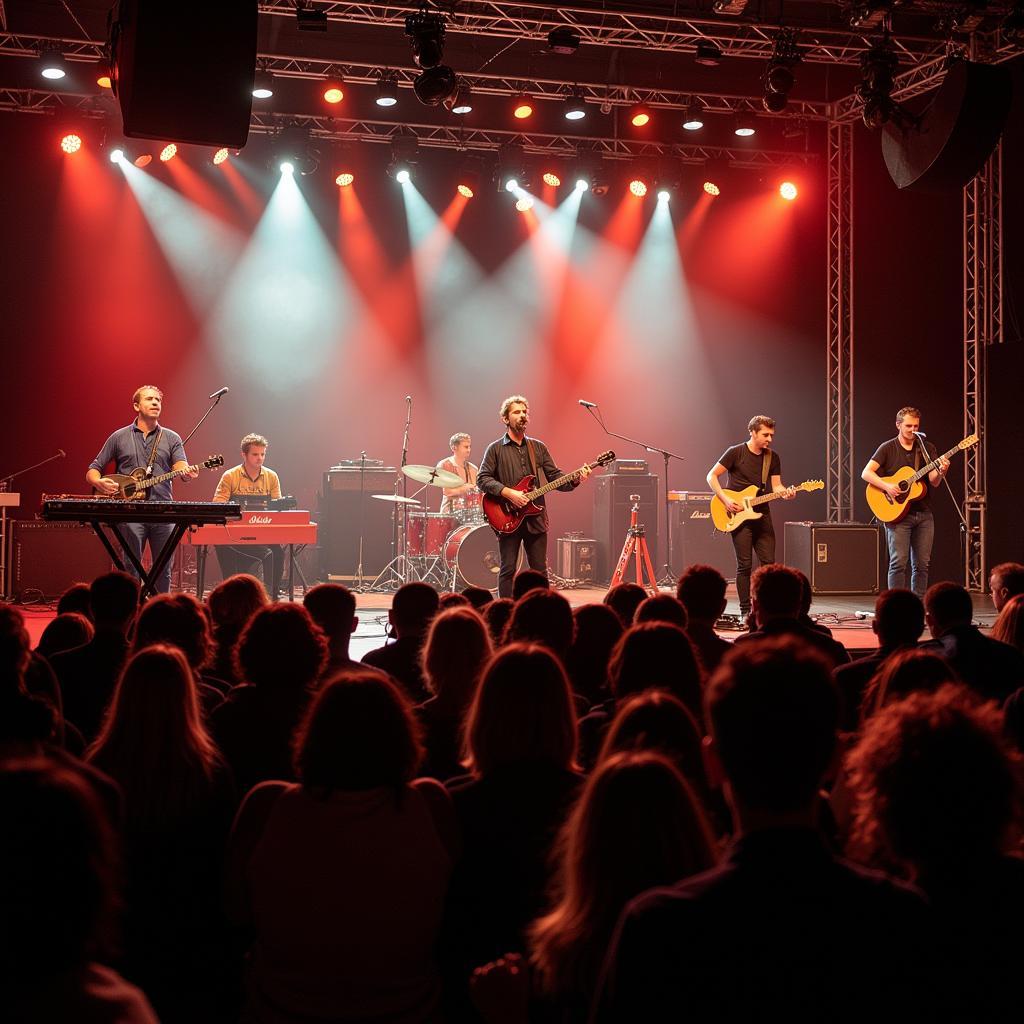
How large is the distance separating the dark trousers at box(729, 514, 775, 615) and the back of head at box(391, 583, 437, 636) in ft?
18.3

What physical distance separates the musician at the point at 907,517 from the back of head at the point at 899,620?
6182 mm

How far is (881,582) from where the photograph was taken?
535 inches

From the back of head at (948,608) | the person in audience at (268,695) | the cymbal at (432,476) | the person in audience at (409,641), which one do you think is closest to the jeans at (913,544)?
the cymbal at (432,476)

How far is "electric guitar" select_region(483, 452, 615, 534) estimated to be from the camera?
9312mm

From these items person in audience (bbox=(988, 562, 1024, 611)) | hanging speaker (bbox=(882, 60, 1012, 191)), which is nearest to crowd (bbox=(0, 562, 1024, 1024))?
person in audience (bbox=(988, 562, 1024, 611))

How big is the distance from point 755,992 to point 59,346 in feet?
46.6

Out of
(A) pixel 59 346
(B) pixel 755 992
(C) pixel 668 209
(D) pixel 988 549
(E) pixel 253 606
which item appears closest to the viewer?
(B) pixel 755 992

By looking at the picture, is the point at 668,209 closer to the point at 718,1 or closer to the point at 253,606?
the point at 718,1

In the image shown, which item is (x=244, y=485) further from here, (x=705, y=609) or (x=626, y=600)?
(x=705, y=609)

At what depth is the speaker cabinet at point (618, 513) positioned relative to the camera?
14242 mm

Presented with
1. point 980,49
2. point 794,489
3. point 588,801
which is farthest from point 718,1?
point 588,801

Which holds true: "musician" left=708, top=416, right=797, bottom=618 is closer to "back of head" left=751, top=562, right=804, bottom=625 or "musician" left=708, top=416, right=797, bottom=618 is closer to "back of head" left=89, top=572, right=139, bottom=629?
"back of head" left=751, top=562, right=804, bottom=625

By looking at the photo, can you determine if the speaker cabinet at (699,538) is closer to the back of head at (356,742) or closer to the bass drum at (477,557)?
the bass drum at (477,557)

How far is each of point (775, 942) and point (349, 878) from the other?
1.04 m
